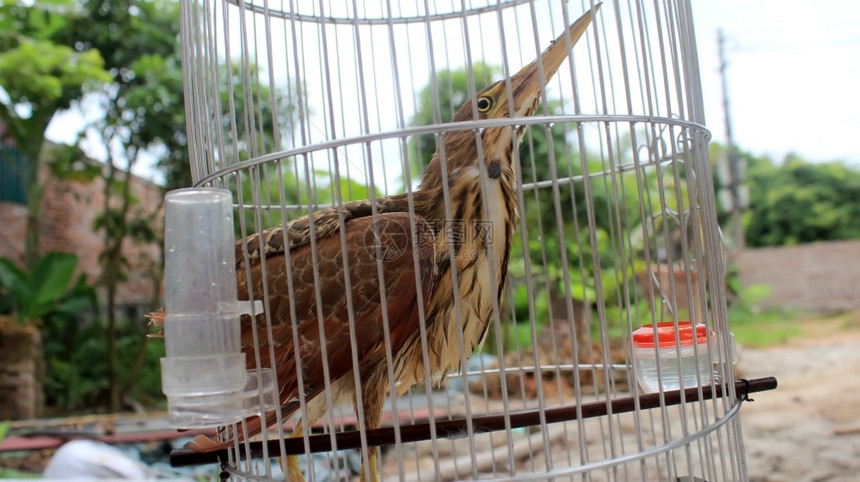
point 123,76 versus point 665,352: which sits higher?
point 123,76

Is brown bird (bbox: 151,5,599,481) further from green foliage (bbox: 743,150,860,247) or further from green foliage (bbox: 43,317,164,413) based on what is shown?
green foliage (bbox: 743,150,860,247)

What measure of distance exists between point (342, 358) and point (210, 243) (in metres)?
0.32

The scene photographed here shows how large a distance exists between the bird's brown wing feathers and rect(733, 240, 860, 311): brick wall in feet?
42.2

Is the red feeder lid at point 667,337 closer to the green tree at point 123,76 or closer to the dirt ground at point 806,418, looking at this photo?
the dirt ground at point 806,418

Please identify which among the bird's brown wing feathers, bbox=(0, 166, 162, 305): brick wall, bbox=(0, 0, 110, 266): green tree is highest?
bbox=(0, 0, 110, 266): green tree

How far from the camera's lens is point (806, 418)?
13.7 feet

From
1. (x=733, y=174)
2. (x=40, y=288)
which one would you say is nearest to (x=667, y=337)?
(x=40, y=288)

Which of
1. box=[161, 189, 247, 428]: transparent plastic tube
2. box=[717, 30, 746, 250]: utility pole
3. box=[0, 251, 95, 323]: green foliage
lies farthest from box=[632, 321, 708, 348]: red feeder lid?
box=[717, 30, 746, 250]: utility pole

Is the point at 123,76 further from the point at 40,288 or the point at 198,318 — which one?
the point at 198,318

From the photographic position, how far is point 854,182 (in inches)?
595

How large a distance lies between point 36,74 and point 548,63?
5.23 meters

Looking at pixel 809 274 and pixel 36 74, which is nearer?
pixel 36 74

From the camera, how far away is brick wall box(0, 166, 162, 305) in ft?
22.5

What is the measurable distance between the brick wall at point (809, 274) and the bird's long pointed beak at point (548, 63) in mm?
12738
